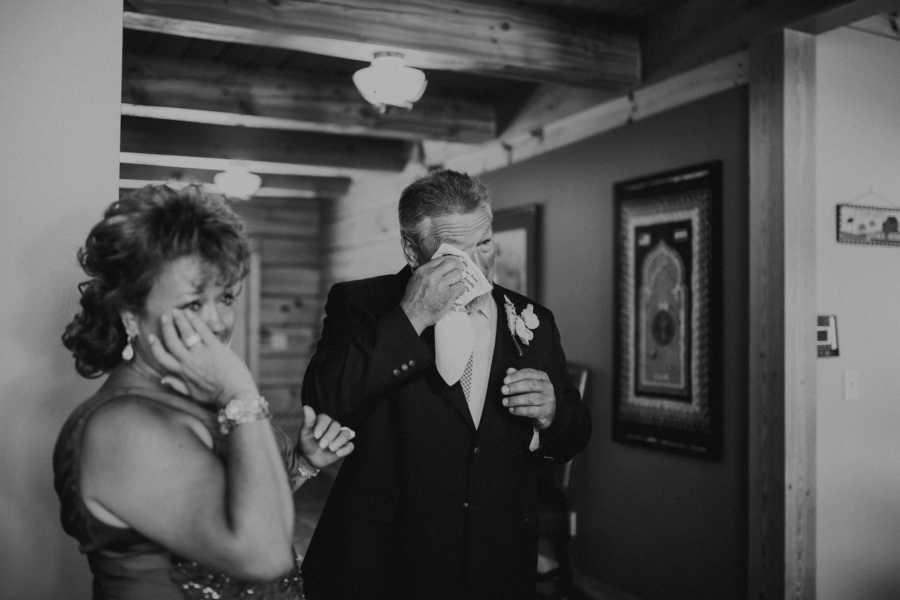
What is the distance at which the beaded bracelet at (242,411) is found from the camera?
1.12m

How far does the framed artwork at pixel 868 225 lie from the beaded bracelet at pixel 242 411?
2.64 m

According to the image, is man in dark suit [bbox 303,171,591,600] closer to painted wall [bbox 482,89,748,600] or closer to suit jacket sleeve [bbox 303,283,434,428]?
suit jacket sleeve [bbox 303,283,434,428]

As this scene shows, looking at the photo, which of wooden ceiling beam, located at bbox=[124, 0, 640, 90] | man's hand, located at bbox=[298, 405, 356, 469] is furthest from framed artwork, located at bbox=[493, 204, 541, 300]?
man's hand, located at bbox=[298, 405, 356, 469]

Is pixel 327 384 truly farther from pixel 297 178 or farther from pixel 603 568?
pixel 297 178

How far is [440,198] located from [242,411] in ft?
2.87

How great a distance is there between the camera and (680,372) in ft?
11.6

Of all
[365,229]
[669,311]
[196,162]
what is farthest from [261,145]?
[669,311]

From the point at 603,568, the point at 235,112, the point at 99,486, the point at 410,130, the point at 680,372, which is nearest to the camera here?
the point at 99,486

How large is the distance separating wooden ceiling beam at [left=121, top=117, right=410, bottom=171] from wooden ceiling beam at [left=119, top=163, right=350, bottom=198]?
74 centimetres

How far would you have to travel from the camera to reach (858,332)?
3203mm

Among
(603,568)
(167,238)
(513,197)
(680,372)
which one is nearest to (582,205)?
(513,197)

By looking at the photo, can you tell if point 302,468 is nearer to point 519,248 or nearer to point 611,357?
point 611,357

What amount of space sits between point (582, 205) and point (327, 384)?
279cm

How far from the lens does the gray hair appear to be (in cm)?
187
